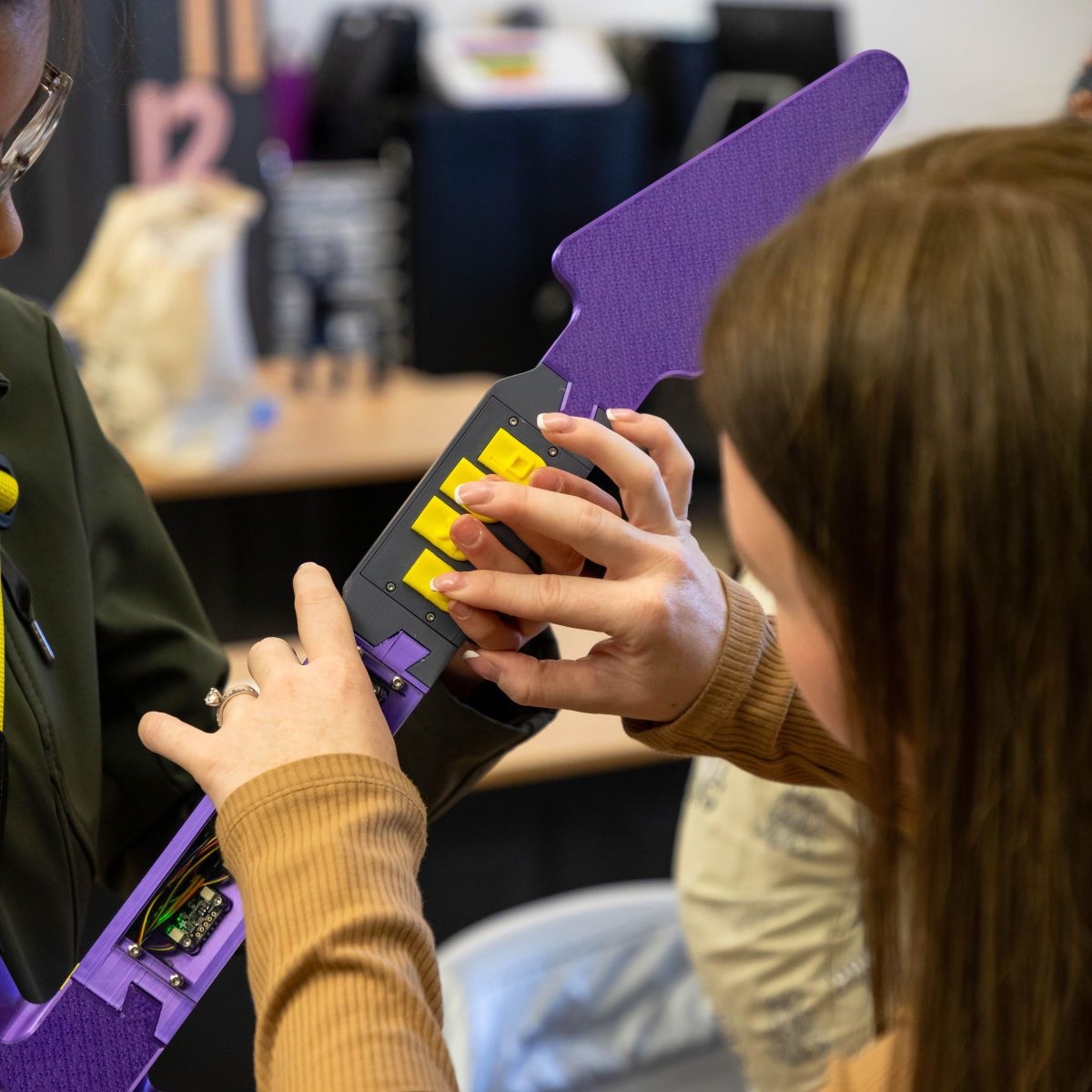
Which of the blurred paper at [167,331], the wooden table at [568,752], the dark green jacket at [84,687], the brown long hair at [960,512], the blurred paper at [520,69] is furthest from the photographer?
the blurred paper at [520,69]

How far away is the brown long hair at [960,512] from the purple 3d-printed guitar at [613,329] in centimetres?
13

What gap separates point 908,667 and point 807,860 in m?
0.58

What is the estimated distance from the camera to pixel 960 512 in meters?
0.47

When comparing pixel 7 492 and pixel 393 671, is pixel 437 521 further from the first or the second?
pixel 7 492

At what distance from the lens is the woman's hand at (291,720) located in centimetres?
56

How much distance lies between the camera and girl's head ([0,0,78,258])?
614mm

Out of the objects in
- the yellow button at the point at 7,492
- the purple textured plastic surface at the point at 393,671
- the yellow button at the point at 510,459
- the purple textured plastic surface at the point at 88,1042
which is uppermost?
the yellow button at the point at 510,459

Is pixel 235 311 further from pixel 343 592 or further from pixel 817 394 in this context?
pixel 817 394

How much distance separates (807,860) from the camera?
3.42 ft

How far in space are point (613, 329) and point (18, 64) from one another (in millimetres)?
304

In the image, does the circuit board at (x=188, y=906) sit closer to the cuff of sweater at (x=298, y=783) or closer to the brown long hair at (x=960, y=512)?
the cuff of sweater at (x=298, y=783)

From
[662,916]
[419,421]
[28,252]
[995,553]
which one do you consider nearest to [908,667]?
[995,553]

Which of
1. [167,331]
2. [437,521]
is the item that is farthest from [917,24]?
[437,521]

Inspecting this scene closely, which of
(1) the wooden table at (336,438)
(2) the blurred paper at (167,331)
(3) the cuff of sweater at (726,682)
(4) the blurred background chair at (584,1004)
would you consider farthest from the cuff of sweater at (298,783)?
(2) the blurred paper at (167,331)
